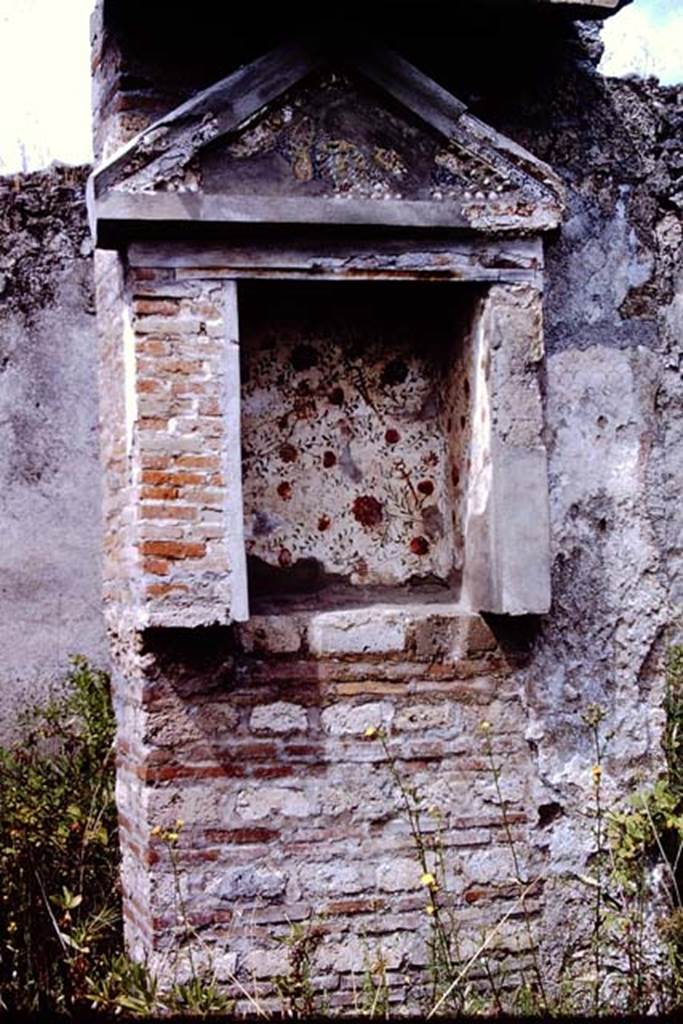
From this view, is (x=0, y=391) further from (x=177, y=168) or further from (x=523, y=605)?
(x=523, y=605)

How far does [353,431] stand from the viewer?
17.1 ft

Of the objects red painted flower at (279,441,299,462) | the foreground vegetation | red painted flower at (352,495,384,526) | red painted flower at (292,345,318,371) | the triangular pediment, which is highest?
the triangular pediment

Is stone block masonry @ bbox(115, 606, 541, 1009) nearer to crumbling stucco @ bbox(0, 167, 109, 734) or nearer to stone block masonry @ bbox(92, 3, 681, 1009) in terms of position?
stone block masonry @ bbox(92, 3, 681, 1009)

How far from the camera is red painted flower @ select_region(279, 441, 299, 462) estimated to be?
5.14m

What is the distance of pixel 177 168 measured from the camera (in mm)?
4711

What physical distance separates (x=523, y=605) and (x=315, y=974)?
4.39 feet

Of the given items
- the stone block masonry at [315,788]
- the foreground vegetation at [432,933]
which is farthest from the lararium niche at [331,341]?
the foreground vegetation at [432,933]

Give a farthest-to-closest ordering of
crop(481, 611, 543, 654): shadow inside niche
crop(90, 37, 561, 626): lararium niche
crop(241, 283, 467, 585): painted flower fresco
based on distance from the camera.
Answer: crop(241, 283, 467, 585): painted flower fresco, crop(481, 611, 543, 654): shadow inside niche, crop(90, 37, 561, 626): lararium niche

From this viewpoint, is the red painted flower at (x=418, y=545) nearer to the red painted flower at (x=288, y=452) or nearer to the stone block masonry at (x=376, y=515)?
the stone block masonry at (x=376, y=515)

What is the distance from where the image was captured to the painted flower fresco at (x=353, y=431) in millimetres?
5121

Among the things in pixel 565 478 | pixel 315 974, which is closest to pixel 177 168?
pixel 565 478

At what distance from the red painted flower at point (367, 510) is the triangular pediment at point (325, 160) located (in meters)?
0.95

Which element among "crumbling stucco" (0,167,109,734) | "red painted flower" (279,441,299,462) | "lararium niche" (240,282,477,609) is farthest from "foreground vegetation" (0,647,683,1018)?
"crumbling stucco" (0,167,109,734)

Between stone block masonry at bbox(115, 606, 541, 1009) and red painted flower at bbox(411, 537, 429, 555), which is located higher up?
red painted flower at bbox(411, 537, 429, 555)
